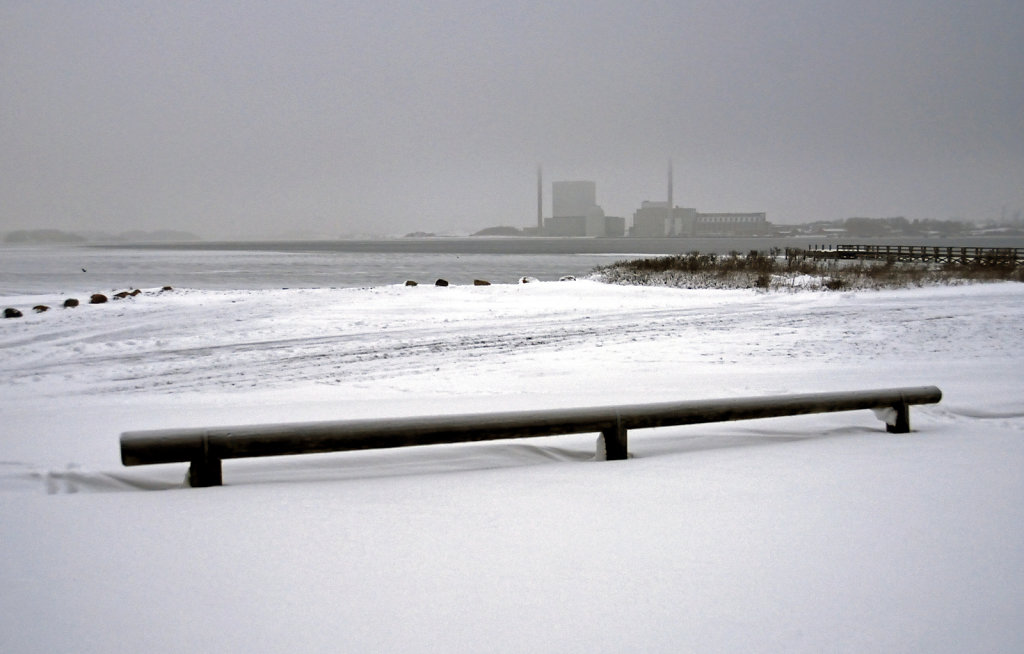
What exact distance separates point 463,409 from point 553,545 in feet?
14.3

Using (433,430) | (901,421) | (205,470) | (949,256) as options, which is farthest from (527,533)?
(949,256)

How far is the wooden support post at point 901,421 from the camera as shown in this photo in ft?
22.8

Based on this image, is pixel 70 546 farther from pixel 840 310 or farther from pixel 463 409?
pixel 840 310

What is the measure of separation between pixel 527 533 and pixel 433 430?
4.33 ft

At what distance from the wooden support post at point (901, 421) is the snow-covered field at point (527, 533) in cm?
15

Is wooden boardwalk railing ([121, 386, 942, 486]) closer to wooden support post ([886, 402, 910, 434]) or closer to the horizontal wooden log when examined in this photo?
the horizontal wooden log

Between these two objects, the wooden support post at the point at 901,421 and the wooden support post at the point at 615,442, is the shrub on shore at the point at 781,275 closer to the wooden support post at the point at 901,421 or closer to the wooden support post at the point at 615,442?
the wooden support post at the point at 901,421

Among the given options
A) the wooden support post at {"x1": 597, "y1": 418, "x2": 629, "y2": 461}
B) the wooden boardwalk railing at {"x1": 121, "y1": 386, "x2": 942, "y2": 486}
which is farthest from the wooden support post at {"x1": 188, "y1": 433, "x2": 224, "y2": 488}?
the wooden support post at {"x1": 597, "y1": 418, "x2": 629, "y2": 461}

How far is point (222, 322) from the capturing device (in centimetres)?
1792

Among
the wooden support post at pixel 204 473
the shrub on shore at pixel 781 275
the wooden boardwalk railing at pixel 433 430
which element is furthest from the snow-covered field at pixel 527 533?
the shrub on shore at pixel 781 275

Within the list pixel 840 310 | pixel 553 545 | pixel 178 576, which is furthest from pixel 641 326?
pixel 178 576

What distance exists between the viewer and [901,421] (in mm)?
6988

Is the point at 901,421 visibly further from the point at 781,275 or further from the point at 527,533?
the point at 781,275

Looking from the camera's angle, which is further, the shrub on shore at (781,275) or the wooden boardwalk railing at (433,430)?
the shrub on shore at (781,275)
